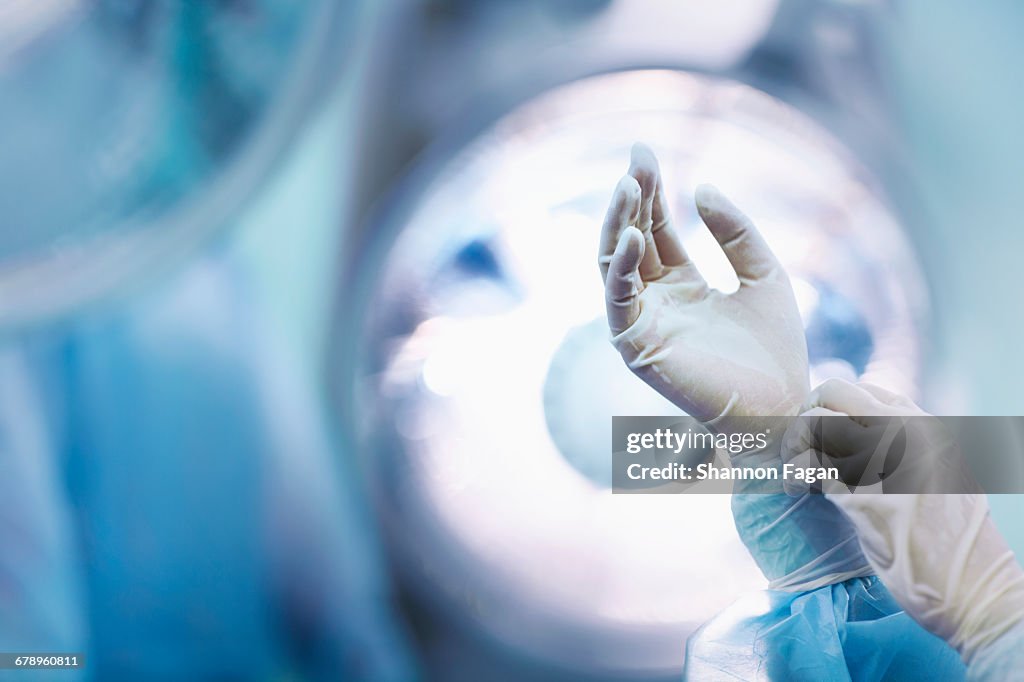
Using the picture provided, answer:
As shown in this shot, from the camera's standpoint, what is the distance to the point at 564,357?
1207 mm

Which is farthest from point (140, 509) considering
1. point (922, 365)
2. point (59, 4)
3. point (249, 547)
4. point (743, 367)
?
point (922, 365)

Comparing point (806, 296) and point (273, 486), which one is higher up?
point (806, 296)

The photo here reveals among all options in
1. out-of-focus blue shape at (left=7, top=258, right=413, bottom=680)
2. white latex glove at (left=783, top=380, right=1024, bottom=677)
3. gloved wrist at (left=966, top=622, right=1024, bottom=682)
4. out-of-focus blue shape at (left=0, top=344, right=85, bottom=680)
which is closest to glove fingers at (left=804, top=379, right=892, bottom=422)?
white latex glove at (left=783, top=380, right=1024, bottom=677)

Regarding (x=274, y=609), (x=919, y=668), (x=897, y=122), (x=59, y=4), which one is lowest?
(x=919, y=668)

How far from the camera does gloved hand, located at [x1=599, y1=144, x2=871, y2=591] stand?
112 centimetres

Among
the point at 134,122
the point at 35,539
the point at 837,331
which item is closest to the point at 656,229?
the point at 837,331

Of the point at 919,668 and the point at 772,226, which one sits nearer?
the point at 919,668

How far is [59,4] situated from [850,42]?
1.10 metres

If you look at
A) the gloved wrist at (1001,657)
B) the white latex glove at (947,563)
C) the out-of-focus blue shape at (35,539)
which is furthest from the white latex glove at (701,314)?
the out-of-focus blue shape at (35,539)

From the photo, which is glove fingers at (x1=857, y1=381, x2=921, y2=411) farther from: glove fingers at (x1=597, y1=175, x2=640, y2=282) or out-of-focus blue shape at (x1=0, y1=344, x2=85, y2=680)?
out-of-focus blue shape at (x1=0, y1=344, x2=85, y2=680)

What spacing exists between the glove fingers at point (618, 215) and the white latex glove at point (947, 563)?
1.26 ft

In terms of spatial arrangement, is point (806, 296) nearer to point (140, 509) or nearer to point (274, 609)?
point (274, 609)

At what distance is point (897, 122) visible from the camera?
1.23m

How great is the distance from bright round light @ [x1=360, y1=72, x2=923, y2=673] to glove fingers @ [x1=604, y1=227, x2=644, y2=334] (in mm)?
78
